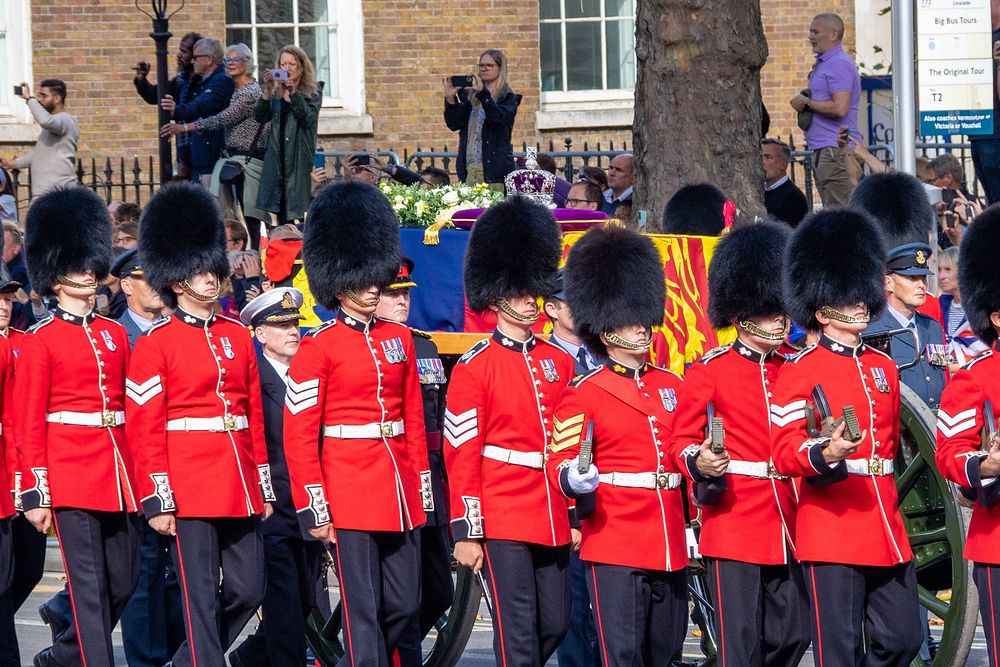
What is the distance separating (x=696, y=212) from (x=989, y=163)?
9.53ft

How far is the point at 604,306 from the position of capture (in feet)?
20.4

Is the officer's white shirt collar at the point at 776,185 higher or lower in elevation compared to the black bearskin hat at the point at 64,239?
higher

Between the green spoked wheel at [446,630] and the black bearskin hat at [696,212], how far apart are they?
A: 6.56 ft

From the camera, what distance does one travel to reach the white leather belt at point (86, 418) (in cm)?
687

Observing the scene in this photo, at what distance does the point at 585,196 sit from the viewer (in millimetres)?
11094

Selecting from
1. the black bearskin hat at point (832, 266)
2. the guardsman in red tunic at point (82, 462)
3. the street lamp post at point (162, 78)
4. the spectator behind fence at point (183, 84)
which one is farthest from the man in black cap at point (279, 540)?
the spectator behind fence at point (183, 84)

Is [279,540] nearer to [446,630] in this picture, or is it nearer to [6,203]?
[446,630]

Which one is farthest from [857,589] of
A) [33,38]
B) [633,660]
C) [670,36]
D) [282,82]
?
[33,38]

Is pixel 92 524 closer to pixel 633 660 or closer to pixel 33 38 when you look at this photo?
pixel 633 660

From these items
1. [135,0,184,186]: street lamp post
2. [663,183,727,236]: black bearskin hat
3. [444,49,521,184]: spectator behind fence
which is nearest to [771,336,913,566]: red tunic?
[663,183,727,236]: black bearskin hat

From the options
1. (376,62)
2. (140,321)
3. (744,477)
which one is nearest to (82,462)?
(140,321)

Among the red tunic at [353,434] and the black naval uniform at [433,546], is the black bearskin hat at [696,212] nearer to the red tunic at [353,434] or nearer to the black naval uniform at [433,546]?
the black naval uniform at [433,546]

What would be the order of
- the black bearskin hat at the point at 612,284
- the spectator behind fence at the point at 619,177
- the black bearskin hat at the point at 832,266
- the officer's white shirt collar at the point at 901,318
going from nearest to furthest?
the black bearskin hat at the point at 832,266, the black bearskin hat at the point at 612,284, the officer's white shirt collar at the point at 901,318, the spectator behind fence at the point at 619,177

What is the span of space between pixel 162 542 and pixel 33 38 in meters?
10.2
